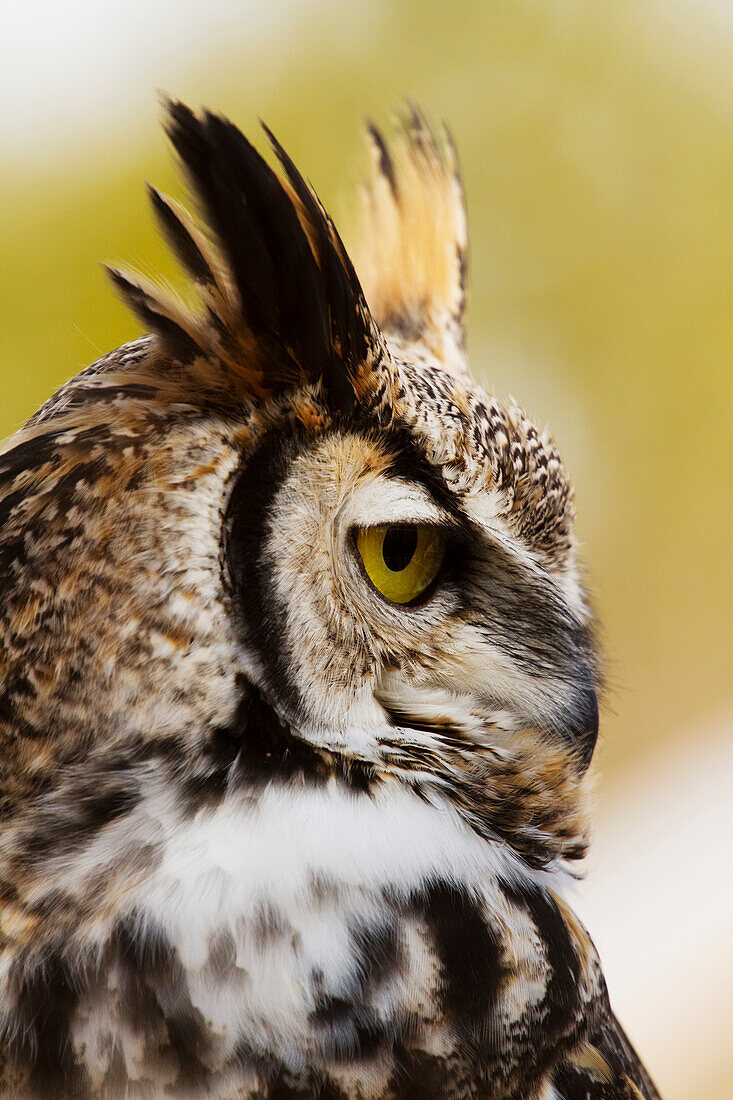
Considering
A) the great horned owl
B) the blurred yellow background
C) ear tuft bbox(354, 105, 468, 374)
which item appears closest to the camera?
the great horned owl

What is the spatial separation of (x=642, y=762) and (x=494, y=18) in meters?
2.88

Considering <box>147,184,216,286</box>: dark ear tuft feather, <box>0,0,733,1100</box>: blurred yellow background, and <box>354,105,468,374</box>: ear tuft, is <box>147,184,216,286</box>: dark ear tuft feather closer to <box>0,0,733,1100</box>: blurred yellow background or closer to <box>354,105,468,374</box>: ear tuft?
<box>354,105,468,374</box>: ear tuft

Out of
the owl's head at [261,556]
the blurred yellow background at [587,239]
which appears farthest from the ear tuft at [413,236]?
the blurred yellow background at [587,239]

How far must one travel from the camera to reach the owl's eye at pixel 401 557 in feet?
1.91

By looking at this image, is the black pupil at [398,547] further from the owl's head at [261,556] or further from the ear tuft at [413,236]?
the ear tuft at [413,236]

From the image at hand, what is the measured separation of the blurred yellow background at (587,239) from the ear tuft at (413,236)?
41.8 inches

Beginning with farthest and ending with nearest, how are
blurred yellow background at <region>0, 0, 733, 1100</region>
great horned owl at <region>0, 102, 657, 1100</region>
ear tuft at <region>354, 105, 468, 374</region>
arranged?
blurred yellow background at <region>0, 0, 733, 1100</region> < ear tuft at <region>354, 105, 468, 374</region> < great horned owl at <region>0, 102, 657, 1100</region>

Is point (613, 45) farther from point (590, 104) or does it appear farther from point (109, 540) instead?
point (109, 540)

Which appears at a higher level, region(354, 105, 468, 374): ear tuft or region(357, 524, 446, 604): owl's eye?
region(354, 105, 468, 374): ear tuft

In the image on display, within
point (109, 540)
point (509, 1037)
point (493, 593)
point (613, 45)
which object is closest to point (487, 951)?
point (509, 1037)

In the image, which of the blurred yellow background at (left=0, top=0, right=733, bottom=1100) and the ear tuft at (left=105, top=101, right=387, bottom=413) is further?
the blurred yellow background at (left=0, top=0, right=733, bottom=1100)

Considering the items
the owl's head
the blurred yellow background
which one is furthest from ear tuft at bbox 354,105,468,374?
the blurred yellow background

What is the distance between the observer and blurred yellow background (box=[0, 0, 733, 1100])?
222 centimetres

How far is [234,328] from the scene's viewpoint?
1.84ft
